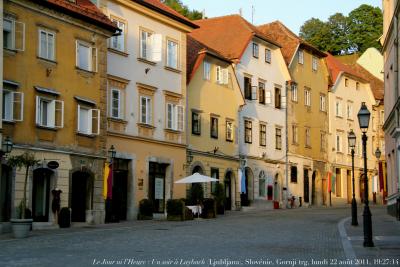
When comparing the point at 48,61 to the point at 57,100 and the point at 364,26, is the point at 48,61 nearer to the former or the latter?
the point at 57,100

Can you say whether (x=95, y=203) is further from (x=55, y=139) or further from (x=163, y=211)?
(x=163, y=211)

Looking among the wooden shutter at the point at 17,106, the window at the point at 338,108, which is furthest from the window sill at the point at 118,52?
the window at the point at 338,108

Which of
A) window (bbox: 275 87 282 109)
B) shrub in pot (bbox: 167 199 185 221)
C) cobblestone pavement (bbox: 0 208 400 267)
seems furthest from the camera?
window (bbox: 275 87 282 109)

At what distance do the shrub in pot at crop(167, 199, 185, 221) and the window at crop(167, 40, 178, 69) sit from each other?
879cm

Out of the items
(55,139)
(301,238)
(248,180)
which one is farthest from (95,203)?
(248,180)

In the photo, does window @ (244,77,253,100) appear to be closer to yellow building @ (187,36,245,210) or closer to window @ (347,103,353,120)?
yellow building @ (187,36,245,210)

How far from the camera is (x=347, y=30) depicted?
8656 centimetres

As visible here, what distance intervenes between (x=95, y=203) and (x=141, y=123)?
6689mm

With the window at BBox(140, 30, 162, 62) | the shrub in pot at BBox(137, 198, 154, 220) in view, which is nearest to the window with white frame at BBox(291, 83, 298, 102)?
the window at BBox(140, 30, 162, 62)

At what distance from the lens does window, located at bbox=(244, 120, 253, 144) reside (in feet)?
159

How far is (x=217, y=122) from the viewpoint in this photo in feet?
148

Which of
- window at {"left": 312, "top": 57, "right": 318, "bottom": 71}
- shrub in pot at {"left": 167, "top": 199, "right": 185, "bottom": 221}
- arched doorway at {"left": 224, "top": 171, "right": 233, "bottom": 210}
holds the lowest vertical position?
shrub in pot at {"left": 167, "top": 199, "right": 185, "bottom": 221}

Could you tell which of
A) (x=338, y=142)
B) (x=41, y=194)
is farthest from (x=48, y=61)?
(x=338, y=142)

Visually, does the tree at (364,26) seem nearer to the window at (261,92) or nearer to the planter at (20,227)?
the window at (261,92)
